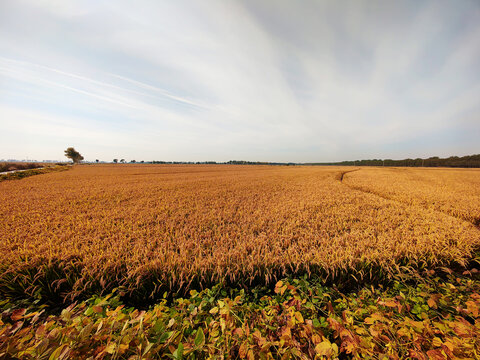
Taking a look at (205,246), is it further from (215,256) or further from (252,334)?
(252,334)

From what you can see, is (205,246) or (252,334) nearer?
(252,334)

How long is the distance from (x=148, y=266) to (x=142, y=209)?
11.3 feet

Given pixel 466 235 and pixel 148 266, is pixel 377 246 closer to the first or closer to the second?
pixel 466 235

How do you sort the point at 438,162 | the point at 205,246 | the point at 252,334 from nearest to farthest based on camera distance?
the point at 252,334 → the point at 205,246 → the point at 438,162

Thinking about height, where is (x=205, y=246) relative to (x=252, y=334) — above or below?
below

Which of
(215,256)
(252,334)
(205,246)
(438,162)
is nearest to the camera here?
(252,334)

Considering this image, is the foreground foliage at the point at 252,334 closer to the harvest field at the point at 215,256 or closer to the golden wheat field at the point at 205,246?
the harvest field at the point at 215,256

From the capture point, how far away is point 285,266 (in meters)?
2.46

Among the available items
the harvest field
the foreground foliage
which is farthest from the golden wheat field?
the foreground foliage

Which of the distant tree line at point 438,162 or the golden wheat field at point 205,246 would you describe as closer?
the golden wheat field at point 205,246

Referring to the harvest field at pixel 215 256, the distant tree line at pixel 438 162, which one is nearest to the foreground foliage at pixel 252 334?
the harvest field at pixel 215 256

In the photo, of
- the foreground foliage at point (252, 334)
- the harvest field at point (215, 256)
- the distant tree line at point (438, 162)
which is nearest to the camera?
the foreground foliage at point (252, 334)

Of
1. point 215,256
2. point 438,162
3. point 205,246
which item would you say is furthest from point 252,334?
point 438,162

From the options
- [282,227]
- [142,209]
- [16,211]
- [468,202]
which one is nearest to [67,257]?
[142,209]
